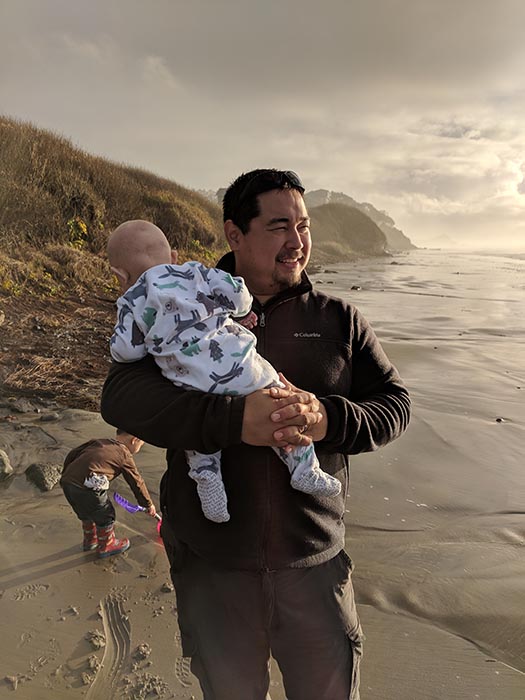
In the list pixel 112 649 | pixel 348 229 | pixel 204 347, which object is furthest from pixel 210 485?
pixel 348 229

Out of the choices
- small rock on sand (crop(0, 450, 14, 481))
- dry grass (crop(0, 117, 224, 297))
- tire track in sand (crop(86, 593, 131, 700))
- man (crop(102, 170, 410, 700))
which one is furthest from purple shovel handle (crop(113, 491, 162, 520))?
dry grass (crop(0, 117, 224, 297))

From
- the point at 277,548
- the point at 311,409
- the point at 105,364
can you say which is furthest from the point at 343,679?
the point at 105,364

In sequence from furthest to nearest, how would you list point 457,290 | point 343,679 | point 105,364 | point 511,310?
point 457,290 < point 511,310 < point 105,364 < point 343,679

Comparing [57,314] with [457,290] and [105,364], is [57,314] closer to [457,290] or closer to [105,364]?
[105,364]

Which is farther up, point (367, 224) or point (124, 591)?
point (367, 224)

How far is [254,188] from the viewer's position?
1.91 meters

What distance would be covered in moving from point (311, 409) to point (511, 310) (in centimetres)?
Answer: 1520

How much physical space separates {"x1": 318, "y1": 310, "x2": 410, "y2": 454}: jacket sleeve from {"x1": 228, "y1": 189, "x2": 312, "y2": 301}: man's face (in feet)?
1.17

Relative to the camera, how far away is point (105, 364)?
22.6 feet

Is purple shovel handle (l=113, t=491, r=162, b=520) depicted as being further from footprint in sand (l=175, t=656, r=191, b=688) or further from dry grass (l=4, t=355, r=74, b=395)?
dry grass (l=4, t=355, r=74, b=395)

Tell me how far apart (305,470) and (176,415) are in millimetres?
510

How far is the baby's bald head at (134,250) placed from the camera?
1908mm

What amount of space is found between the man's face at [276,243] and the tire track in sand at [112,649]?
81.5 inches

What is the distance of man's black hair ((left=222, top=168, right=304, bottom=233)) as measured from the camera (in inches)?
74.9
